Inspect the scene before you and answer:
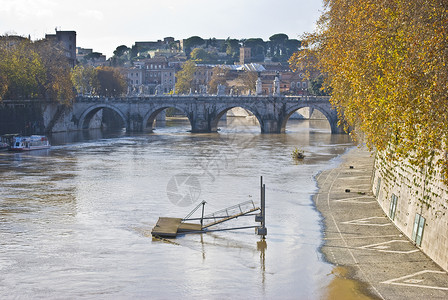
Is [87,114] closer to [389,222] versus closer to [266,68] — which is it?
[389,222]

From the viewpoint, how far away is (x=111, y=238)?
93.5 feet

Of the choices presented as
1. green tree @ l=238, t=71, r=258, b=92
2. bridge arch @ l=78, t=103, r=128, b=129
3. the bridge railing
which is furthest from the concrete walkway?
green tree @ l=238, t=71, r=258, b=92

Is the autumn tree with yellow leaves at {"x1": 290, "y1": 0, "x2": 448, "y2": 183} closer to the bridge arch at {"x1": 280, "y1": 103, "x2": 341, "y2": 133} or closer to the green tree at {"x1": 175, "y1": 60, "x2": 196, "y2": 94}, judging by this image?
the bridge arch at {"x1": 280, "y1": 103, "x2": 341, "y2": 133}

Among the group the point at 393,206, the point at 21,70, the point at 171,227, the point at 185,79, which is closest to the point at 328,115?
the point at 21,70

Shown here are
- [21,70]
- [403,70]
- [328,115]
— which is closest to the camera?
[403,70]

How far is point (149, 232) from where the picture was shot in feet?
96.3

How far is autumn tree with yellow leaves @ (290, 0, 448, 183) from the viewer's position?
18.8 metres

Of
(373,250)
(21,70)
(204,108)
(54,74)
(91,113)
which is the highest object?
(21,70)

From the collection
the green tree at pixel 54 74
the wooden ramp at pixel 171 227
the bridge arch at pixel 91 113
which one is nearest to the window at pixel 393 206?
the wooden ramp at pixel 171 227

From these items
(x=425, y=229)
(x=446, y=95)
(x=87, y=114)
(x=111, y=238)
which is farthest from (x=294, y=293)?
(x=87, y=114)

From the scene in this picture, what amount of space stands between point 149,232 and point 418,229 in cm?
1111

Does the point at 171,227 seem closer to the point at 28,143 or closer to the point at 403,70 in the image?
the point at 403,70

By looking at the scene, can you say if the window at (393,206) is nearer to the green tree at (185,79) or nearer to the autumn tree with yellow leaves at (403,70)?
the autumn tree with yellow leaves at (403,70)

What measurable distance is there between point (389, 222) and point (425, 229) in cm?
561
